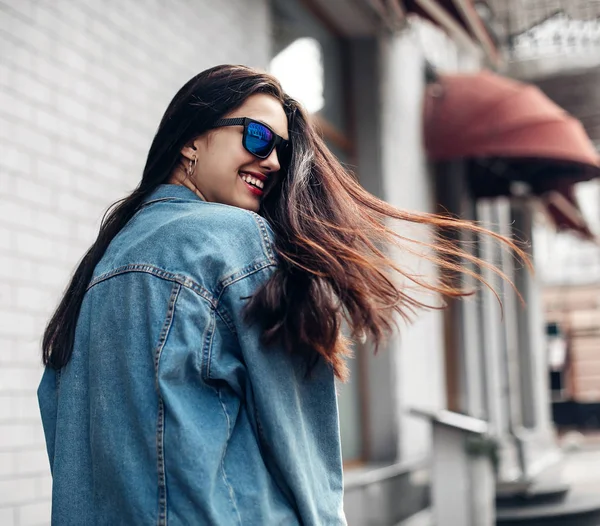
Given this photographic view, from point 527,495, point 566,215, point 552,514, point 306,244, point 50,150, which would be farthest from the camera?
point 566,215

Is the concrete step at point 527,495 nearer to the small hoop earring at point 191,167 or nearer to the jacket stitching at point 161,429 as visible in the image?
the small hoop earring at point 191,167

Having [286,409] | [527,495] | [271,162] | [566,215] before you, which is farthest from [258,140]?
[566,215]

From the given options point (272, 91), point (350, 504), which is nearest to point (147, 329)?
point (272, 91)

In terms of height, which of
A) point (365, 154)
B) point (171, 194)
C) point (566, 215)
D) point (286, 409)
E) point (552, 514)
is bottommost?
point (552, 514)

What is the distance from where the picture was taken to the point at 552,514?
23.0 ft

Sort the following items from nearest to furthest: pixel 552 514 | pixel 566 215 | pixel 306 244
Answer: pixel 306 244
pixel 552 514
pixel 566 215

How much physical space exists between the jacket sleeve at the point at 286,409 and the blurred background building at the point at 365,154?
0.45 meters

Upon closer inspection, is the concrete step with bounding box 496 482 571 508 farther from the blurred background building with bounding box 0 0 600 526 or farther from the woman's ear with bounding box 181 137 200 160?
the woman's ear with bounding box 181 137 200 160

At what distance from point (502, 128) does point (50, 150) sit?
19.9ft

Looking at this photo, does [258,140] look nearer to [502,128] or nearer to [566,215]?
[502,128]

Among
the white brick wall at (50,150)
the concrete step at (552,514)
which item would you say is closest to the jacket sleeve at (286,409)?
the white brick wall at (50,150)

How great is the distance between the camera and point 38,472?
Answer: 11.4ft

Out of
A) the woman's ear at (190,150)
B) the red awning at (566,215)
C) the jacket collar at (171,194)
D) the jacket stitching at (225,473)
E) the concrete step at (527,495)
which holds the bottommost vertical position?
the concrete step at (527,495)

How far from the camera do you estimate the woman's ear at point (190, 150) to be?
6.45 feet
